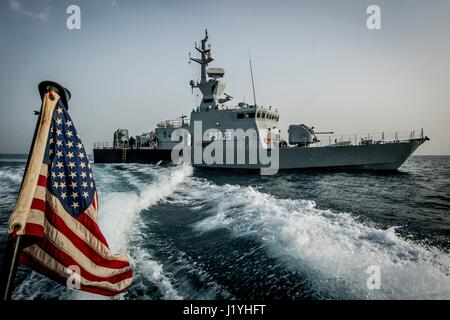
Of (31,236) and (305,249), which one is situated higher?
(31,236)

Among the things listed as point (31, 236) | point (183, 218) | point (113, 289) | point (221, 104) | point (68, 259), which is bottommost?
point (183, 218)

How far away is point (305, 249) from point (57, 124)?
4660 millimetres

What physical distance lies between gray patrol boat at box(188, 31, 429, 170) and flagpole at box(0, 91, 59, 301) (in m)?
21.4

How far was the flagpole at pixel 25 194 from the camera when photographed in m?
1.77

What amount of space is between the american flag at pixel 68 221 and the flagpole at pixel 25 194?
0.08 m

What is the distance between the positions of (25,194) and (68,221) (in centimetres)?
52

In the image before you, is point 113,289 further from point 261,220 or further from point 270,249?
point 261,220

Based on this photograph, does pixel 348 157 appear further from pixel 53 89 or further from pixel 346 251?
pixel 53 89

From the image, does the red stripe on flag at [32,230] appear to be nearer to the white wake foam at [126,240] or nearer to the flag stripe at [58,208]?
the flag stripe at [58,208]

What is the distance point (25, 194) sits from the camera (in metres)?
1.96

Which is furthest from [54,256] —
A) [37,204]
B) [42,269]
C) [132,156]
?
[132,156]
